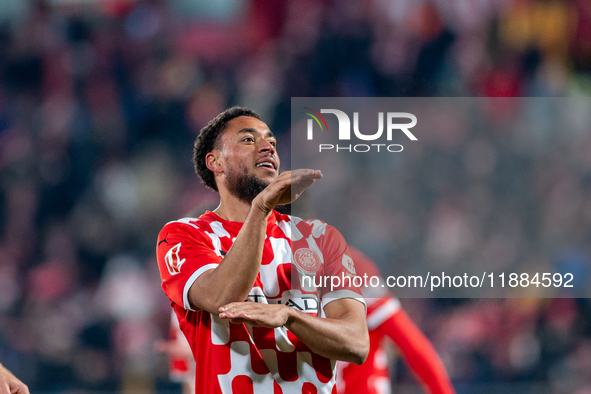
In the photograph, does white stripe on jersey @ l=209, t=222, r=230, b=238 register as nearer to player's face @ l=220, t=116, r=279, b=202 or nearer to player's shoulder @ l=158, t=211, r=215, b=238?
player's shoulder @ l=158, t=211, r=215, b=238

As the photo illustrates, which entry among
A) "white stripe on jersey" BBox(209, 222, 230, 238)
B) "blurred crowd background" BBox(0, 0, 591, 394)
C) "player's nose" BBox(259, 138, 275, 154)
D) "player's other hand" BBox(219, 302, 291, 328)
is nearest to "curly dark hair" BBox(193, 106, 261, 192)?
"player's nose" BBox(259, 138, 275, 154)

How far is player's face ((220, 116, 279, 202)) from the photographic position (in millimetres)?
2191

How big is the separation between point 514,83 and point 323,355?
4706 millimetres

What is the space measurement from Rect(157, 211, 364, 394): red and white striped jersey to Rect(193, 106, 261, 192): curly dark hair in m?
0.45

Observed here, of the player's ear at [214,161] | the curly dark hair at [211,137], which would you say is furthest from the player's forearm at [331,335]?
the curly dark hair at [211,137]

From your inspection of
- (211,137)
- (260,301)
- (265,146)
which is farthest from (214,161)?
(260,301)

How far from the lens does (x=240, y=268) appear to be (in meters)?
1.73

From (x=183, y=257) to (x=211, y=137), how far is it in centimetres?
70

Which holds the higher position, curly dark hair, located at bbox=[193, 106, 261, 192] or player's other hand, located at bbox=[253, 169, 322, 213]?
curly dark hair, located at bbox=[193, 106, 261, 192]

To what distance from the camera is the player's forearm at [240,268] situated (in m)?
1.73

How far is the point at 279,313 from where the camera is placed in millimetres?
1680

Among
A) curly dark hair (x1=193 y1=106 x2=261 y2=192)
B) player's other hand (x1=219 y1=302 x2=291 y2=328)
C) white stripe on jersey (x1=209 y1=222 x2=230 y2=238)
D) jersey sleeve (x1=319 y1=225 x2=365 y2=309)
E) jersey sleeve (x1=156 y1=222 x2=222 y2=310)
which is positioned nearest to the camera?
player's other hand (x1=219 y1=302 x2=291 y2=328)

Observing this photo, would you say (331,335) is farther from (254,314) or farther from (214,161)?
(214,161)

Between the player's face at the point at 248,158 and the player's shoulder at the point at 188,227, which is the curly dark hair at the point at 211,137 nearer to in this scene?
the player's face at the point at 248,158
